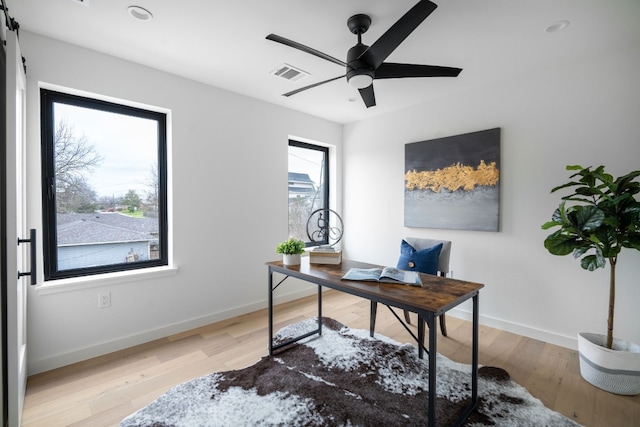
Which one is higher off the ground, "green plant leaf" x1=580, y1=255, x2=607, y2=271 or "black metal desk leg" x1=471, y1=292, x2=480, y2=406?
"green plant leaf" x1=580, y1=255, x2=607, y2=271

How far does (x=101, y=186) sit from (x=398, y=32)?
104 inches

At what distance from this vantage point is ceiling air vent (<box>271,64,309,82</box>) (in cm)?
273

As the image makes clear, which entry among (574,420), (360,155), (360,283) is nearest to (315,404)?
(360,283)

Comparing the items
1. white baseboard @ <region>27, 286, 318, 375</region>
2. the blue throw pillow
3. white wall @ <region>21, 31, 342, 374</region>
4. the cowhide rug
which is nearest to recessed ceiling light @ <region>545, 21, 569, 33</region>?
the blue throw pillow

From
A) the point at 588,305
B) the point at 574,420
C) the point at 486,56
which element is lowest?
the point at 574,420

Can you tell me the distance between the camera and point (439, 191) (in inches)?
134

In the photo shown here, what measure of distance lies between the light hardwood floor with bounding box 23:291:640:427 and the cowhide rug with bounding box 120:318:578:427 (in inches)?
6.8

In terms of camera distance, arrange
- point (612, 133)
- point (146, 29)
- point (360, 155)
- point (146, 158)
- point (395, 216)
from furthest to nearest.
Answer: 1. point (360, 155)
2. point (395, 216)
3. point (146, 158)
4. point (612, 133)
5. point (146, 29)

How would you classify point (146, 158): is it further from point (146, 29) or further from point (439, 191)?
point (439, 191)

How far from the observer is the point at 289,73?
2838mm

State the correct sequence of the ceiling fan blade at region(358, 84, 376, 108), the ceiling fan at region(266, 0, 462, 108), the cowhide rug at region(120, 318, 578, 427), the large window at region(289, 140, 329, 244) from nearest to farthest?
1. the ceiling fan at region(266, 0, 462, 108)
2. the cowhide rug at region(120, 318, 578, 427)
3. the ceiling fan blade at region(358, 84, 376, 108)
4. the large window at region(289, 140, 329, 244)

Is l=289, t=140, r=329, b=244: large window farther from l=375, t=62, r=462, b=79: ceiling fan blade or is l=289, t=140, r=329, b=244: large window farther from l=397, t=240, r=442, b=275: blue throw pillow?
l=375, t=62, r=462, b=79: ceiling fan blade

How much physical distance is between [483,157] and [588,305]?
1588 millimetres

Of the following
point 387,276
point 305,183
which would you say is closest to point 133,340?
point 387,276
